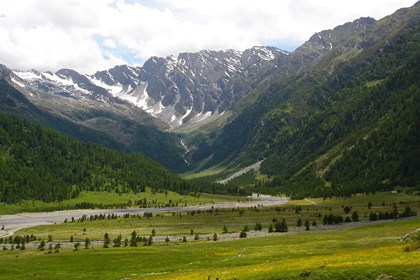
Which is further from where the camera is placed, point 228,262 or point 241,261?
point 228,262

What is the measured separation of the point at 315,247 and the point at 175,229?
74257 mm

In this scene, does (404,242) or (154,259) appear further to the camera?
(154,259)

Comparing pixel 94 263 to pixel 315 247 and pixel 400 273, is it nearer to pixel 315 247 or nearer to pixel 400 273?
pixel 315 247

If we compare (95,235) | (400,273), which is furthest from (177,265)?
(95,235)

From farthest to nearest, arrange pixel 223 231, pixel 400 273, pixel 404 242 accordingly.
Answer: pixel 223 231 < pixel 404 242 < pixel 400 273

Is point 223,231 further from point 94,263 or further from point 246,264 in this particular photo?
point 246,264

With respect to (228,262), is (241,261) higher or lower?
higher

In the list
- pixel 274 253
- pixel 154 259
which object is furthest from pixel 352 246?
pixel 154 259

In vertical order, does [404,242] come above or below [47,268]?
above

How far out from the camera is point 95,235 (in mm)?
132250

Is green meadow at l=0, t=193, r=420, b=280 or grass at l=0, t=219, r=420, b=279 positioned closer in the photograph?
green meadow at l=0, t=193, r=420, b=280

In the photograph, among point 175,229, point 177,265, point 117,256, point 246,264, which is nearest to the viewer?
point 246,264

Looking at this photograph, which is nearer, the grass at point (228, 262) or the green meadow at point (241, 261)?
the green meadow at point (241, 261)

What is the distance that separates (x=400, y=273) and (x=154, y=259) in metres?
46.1
